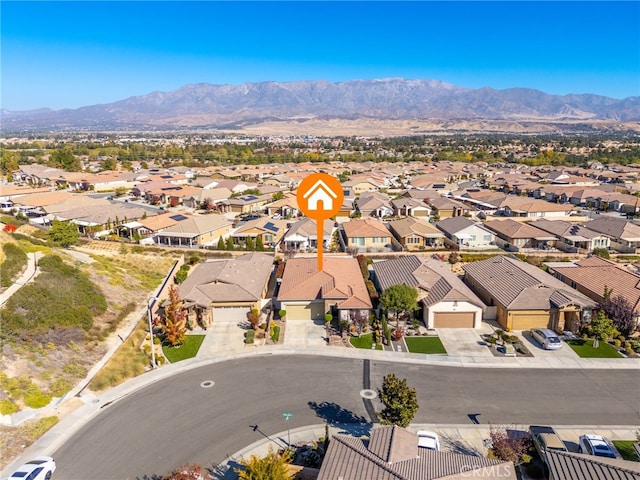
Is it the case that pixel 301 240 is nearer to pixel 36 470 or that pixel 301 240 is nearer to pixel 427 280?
pixel 427 280

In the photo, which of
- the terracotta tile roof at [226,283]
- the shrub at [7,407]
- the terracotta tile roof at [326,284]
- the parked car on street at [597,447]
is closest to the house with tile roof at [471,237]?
the terracotta tile roof at [326,284]

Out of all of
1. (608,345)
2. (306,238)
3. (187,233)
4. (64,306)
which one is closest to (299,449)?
(64,306)

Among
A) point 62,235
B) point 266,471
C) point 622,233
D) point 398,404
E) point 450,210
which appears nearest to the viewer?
point 266,471

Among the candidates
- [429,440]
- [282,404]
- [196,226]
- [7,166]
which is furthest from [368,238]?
[7,166]

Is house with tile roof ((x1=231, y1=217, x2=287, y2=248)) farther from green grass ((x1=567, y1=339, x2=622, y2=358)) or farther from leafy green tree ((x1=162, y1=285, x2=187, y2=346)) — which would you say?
green grass ((x1=567, y1=339, x2=622, y2=358))

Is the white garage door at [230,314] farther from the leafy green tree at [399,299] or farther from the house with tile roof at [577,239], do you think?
the house with tile roof at [577,239]

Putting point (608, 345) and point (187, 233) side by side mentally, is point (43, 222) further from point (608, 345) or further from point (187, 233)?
point (608, 345)

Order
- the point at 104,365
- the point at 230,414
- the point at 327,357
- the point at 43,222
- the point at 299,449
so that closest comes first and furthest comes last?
the point at 299,449 → the point at 230,414 → the point at 104,365 → the point at 327,357 → the point at 43,222
